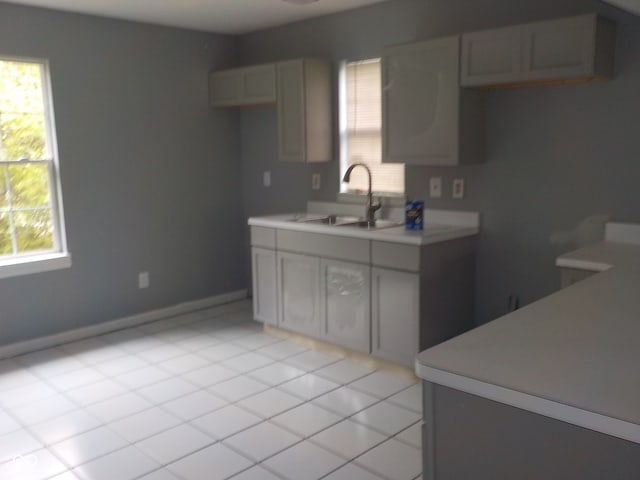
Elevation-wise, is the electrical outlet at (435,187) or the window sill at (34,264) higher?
the electrical outlet at (435,187)

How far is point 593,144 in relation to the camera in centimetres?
310

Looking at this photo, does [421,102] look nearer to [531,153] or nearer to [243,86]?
[531,153]

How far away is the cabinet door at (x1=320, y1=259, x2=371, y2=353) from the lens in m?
3.59

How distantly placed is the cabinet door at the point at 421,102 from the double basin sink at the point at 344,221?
1.58 ft

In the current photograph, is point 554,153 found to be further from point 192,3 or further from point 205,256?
point 205,256

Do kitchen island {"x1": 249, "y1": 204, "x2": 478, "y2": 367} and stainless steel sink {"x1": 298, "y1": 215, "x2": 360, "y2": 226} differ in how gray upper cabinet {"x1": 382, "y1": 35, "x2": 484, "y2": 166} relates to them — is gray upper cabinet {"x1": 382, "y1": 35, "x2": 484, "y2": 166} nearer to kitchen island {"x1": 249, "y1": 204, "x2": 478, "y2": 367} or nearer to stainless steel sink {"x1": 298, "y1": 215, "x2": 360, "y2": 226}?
kitchen island {"x1": 249, "y1": 204, "x2": 478, "y2": 367}

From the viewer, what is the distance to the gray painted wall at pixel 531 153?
9.89 ft

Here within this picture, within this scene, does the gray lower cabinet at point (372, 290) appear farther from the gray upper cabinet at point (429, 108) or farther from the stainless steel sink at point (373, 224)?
the gray upper cabinet at point (429, 108)

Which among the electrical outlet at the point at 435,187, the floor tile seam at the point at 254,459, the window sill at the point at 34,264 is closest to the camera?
the floor tile seam at the point at 254,459

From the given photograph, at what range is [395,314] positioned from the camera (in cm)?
343

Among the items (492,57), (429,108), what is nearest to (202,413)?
(429,108)

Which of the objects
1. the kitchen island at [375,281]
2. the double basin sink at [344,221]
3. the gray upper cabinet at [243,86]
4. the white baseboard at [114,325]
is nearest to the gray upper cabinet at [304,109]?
the gray upper cabinet at [243,86]

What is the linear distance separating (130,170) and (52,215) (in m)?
0.66

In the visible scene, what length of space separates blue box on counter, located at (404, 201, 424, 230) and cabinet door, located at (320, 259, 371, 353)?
1.23 ft
